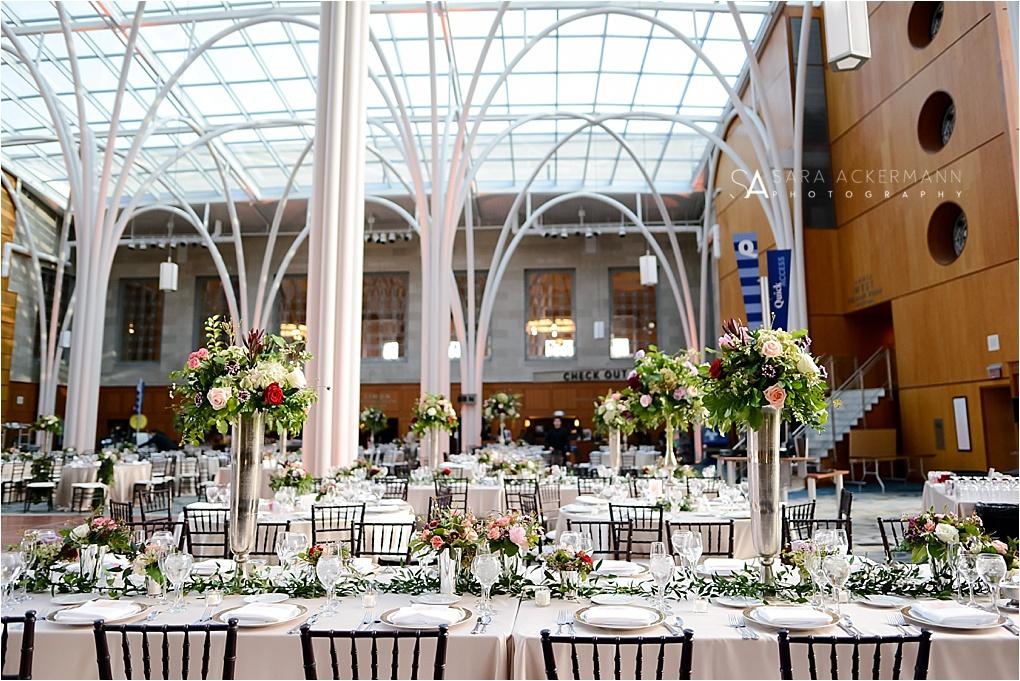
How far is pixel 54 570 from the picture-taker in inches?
163

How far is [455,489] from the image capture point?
9711mm

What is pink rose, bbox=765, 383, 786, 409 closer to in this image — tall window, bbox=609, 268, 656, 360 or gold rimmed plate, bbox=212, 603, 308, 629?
gold rimmed plate, bbox=212, 603, 308, 629

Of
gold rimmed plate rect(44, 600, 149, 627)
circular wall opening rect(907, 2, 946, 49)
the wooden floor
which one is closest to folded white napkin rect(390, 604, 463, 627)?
gold rimmed plate rect(44, 600, 149, 627)

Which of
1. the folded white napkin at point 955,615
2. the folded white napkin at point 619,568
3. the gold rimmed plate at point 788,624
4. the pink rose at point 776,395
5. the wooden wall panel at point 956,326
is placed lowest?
→ the gold rimmed plate at point 788,624

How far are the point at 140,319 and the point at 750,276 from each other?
91.3 feet

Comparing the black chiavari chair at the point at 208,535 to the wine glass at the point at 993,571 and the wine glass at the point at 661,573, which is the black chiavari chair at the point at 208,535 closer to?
the wine glass at the point at 661,573

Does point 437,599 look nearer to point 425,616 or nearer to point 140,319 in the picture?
point 425,616

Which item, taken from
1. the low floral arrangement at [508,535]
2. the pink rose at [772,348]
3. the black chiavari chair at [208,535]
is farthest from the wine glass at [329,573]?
the black chiavari chair at [208,535]

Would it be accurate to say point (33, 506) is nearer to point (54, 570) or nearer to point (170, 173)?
point (54, 570)

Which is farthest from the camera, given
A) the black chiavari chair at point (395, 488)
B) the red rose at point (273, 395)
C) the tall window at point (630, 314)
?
the tall window at point (630, 314)

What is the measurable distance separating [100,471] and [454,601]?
37.8 feet

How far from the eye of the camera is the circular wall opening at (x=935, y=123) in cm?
1606

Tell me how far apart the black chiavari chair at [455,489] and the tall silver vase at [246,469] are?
15.9 feet

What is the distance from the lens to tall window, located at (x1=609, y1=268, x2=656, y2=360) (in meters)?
31.4
